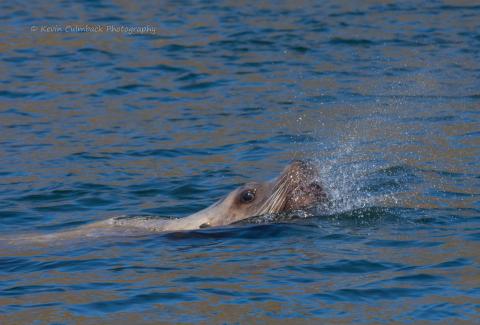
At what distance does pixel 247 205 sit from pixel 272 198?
30cm

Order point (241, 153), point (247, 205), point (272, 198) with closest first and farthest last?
point (272, 198) → point (247, 205) → point (241, 153)

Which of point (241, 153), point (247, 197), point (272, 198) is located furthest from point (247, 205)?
point (241, 153)

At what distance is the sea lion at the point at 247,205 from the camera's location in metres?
10.0

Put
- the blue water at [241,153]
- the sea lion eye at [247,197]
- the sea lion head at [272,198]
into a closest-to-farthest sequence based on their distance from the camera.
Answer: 1. the blue water at [241,153]
2. the sea lion head at [272,198]
3. the sea lion eye at [247,197]

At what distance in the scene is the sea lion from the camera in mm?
10023

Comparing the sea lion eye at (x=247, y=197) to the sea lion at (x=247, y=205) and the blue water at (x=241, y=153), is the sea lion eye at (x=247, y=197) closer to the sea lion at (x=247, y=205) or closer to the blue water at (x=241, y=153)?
the sea lion at (x=247, y=205)

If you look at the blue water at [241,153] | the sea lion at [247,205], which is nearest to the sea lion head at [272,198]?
the sea lion at [247,205]

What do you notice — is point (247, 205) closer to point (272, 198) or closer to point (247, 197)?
point (247, 197)

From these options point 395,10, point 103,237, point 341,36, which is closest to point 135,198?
point 103,237

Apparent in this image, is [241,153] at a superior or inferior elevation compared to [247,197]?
inferior

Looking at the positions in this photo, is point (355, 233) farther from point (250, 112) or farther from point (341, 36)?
point (341, 36)

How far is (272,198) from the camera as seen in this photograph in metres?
10.1

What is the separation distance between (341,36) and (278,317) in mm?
14582

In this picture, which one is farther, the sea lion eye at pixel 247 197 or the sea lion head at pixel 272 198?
the sea lion eye at pixel 247 197
